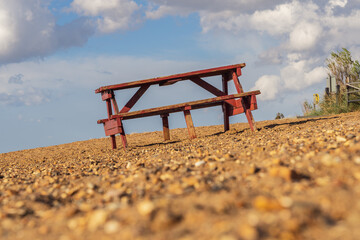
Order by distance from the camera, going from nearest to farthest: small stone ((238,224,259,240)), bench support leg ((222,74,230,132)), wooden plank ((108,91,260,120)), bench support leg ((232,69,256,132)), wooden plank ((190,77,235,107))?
small stone ((238,224,259,240))
wooden plank ((108,91,260,120))
bench support leg ((232,69,256,132))
wooden plank ((190,77,235,107))
bench support leg ((222,74,230,132))

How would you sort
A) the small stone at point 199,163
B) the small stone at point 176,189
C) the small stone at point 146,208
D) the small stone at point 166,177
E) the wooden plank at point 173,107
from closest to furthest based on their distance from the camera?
the small stone at point 146,208 → the small stone at point 176,189 → the small stone at point 166,177 → the small stone at point 199,163 → the wooden plank at point 173,107

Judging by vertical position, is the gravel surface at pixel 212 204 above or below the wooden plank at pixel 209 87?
below

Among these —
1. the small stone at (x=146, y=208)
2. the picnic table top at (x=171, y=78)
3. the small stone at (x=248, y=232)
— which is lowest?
the small stone at (x=248, y=232)

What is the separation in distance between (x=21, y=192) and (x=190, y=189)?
2.42 metres

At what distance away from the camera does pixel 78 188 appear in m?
4.17

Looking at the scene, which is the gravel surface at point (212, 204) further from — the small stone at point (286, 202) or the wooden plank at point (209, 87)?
the wooden plank at point (209, 87)

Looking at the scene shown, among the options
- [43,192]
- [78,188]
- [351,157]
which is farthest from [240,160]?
[43,192]

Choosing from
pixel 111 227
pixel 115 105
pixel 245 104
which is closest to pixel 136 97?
pixel 115 105

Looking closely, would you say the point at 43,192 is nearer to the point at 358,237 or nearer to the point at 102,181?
the point at 102,181

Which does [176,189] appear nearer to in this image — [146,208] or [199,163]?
[146,208]

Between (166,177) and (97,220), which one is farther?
(166,177)

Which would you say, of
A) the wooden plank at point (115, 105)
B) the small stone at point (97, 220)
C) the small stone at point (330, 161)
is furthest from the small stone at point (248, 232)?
the wooden plank at point (115, 105)

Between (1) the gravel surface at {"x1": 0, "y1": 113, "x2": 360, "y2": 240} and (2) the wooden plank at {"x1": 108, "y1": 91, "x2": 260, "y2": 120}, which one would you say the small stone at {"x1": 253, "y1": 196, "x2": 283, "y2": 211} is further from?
(2) the wooden plank at {"x1": 108, "y1": 91, "x2": 260, "y2": 120}

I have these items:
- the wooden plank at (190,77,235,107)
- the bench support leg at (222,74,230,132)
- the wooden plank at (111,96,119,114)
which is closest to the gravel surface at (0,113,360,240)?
the wooden plank at (111,96,119,114)
